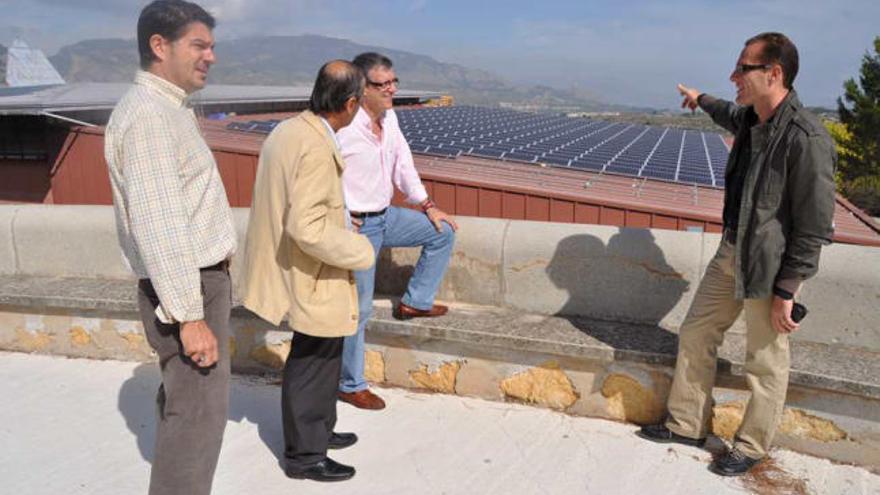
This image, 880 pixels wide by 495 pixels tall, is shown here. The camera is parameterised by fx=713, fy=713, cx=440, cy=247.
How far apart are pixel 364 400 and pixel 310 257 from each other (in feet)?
4.36

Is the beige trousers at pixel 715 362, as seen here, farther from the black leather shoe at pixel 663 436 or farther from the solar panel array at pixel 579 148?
the solar panel array at pixel 579 148

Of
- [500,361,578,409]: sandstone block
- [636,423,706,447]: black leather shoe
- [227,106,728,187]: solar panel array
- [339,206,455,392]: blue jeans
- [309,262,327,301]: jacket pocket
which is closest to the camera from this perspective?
[309,262,327,301]: jacket pocket

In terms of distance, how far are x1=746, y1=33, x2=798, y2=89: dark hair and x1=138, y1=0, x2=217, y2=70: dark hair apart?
224 centimetres

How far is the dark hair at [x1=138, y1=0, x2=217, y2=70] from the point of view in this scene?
7.45 ft

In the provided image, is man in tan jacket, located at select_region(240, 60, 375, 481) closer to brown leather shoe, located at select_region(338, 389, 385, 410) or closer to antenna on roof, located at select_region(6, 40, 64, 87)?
brown leather shoe, located at select_region(338, 389, 385, 410)

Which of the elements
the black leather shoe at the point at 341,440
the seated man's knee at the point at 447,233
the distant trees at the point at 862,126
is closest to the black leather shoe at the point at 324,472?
the black leather shoe at the point at 341,440

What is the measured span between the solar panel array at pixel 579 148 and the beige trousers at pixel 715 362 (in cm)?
727

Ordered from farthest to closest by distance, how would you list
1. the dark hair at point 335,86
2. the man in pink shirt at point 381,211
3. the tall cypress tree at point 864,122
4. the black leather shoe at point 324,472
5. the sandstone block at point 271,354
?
the tall cypress tree at point 864,122 < the sandstone block at point 271,354 < the man in pink shirt at point 381,211 < the black leather shoe at point 324,472 < the dark hair at point 335,86

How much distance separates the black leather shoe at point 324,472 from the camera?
11.0ft

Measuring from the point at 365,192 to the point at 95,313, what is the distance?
88.9 inches

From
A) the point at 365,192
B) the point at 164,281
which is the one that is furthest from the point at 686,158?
the point at 164,281

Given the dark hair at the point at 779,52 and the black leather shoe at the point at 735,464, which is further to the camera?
the black leather shoe at the point at 735,464

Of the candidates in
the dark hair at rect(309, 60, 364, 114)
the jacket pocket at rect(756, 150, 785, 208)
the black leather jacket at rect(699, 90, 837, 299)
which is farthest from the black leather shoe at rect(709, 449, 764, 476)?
the dark hair at rect(309, 60, 364, 114)

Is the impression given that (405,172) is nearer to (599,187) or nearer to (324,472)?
(324,472)
